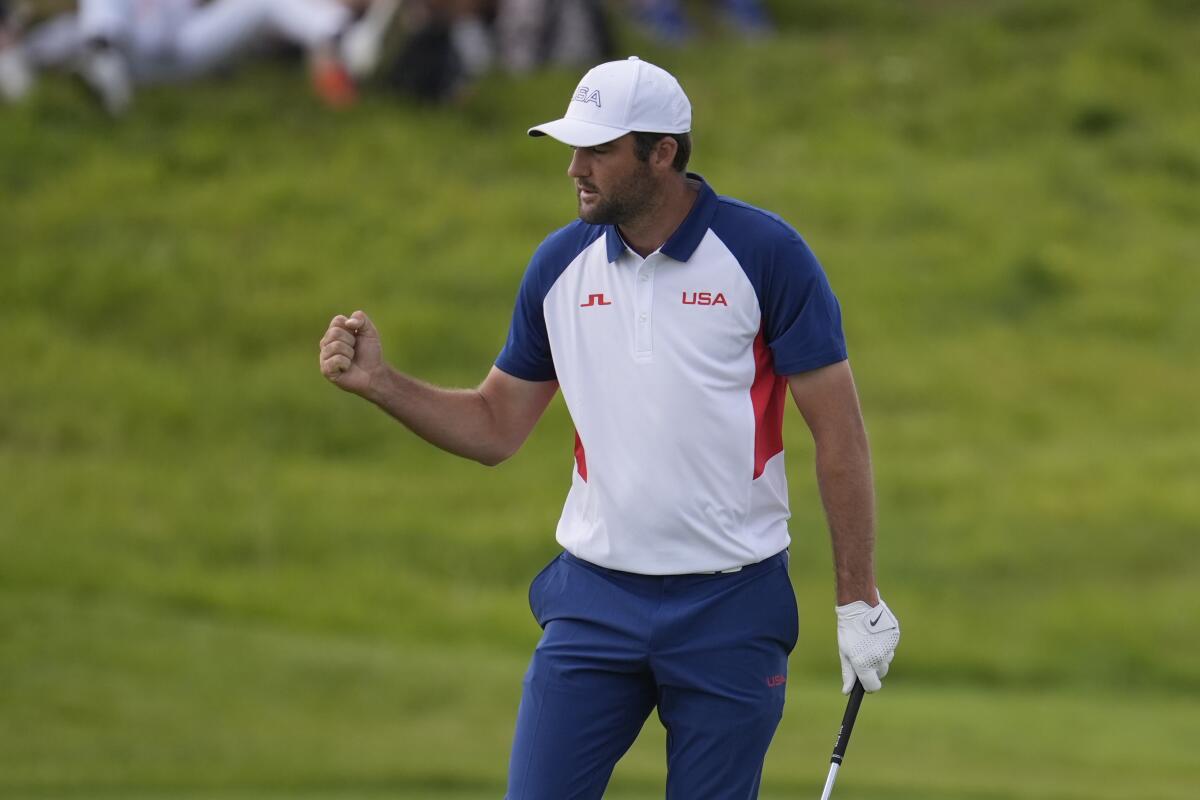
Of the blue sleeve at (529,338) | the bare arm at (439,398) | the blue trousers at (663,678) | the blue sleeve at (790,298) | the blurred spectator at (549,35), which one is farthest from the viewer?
the blurred spectator at (549,35)

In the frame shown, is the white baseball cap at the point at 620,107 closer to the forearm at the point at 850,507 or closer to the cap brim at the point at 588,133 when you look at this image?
the cap brim at the point at 588,133

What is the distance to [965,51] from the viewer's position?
18.2 m

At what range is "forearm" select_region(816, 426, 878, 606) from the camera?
4.49 meters

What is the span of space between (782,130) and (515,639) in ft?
21.6

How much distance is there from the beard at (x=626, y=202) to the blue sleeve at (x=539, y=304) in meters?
0.18

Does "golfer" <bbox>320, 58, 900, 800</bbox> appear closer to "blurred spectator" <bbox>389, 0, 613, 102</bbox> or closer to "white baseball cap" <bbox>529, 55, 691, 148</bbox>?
"white baseball cap" <bbox>529, 55, 691, 148</bbox>

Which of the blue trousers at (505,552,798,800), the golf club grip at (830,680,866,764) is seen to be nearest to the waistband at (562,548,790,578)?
the blue trousers at (505,552,798,800)

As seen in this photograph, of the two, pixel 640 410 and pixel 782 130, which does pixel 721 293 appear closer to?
pixel 640 410

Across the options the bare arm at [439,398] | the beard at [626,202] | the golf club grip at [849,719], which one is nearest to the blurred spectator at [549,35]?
the bare arm at [439,398]

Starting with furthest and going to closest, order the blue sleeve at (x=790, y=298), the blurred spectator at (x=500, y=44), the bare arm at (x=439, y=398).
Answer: the blurred spectator at (x=500, y=44) → the bare arm at (x=439, y=398) → the blue sleeve at (x=790, y=298)

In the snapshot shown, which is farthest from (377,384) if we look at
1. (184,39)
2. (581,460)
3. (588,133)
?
(184,39)

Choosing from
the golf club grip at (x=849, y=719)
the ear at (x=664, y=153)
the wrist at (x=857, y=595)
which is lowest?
the golf club grip at (x=849, y=719)

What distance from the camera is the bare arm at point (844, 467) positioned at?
14.6 feet

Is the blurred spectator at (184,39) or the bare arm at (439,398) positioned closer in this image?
the bare arm at (439,398)
